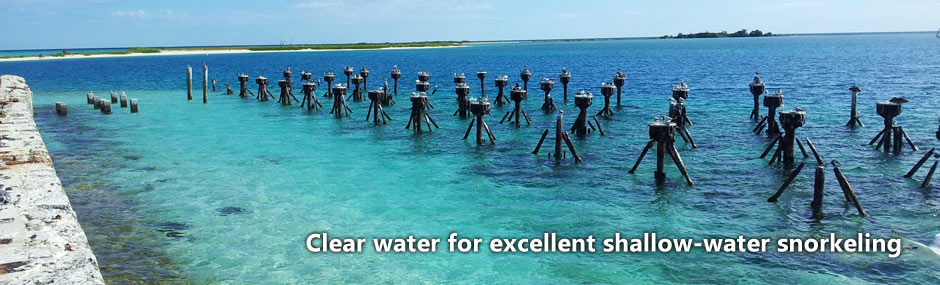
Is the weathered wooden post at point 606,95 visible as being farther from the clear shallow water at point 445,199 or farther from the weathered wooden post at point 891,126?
the weathered wooden post at point 891,126

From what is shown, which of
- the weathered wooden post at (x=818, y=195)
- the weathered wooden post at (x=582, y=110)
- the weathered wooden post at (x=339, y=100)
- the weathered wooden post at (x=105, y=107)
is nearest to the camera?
the weathered wooden post at (x=818, y=195)

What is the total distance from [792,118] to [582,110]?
10.7 meters

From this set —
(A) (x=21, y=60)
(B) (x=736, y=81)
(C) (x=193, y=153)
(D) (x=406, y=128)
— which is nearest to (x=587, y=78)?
(B) (x=736, y=81)

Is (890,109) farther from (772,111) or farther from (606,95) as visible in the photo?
(606,95)

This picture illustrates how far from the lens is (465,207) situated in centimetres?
1991

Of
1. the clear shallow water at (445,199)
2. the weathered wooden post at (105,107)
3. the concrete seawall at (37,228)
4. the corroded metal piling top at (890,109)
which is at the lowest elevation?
the clear shallow water at (445,199)

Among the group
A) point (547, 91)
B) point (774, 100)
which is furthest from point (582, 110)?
point (547, 91)

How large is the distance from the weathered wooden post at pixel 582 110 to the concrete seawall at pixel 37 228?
21.8 m

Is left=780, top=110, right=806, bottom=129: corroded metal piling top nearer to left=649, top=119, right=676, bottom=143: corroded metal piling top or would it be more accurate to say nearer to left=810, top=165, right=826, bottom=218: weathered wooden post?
left=649, top=119, right=676, bottom=143: corroded metal piling top

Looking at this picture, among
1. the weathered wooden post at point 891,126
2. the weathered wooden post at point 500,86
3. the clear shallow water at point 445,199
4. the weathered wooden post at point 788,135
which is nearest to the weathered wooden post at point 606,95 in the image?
the clear shallow water at point 445,199

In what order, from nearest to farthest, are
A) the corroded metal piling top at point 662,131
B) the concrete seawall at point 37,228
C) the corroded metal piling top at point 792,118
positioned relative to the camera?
the concrete seawall at point 37,228 < the corroded metal piling top at point 662,131 < the corroded metal piling top at point 792,118

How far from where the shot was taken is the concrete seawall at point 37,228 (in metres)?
11.3

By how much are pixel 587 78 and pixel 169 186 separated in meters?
75.7

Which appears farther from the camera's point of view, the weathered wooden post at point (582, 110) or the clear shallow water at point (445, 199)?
the weathered wooden post at point (582, 110)
